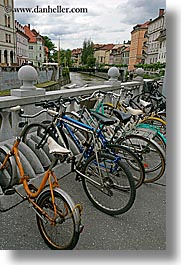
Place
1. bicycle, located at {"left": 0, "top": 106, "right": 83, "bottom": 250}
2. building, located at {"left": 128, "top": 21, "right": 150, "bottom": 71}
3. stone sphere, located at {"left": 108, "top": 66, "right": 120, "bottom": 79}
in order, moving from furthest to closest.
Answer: stone sphere, located at {"left": 108, "top": 66, "right": 120, "bottom": 79} → building, located at {"left": 128, "top": 21, "right": 150, "bottom": 71} → bicycle, located at {"left": 0, "top": 106, "right": 83, "bottom": 250}

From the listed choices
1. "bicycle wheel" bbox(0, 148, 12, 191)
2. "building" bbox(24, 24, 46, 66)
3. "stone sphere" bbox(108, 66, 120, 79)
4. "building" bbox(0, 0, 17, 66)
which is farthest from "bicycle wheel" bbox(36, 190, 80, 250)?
"stone sphere" bbox(108, 66, 120, 79)

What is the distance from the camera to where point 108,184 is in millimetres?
2176

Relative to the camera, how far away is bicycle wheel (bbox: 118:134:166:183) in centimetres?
259

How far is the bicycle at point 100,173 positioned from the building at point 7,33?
0.88m

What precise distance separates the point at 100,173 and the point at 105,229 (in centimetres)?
46

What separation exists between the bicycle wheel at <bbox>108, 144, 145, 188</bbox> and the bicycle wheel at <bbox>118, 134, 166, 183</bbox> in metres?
0.22

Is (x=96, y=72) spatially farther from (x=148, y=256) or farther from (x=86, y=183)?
(x=148, y=256)

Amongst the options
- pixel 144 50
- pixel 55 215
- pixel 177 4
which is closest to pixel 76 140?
pixel 55 215

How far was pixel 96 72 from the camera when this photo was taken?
18.7 feet

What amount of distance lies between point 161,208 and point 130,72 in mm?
4266

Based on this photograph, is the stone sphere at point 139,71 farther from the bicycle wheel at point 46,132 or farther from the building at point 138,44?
the bicycle wheel at point 46,132

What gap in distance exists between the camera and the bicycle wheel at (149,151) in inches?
102

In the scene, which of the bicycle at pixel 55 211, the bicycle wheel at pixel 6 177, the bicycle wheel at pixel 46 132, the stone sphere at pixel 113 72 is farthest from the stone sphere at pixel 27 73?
the stone sphere at pixel 113 72

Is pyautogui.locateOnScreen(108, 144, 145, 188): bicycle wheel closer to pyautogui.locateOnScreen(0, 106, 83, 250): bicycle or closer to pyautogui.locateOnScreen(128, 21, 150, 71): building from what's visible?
pyautogui.locateOnScreen(0, 106, 83, 250): bicycle
